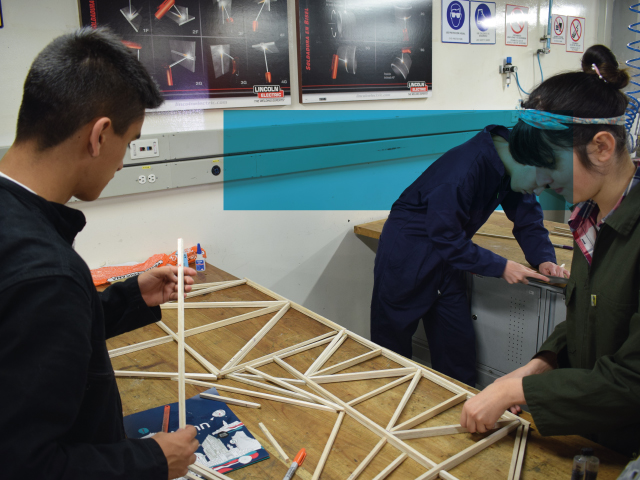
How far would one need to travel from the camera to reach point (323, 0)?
2803mm

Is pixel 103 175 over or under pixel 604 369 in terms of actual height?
over

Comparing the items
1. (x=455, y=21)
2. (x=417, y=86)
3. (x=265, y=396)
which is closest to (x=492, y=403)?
(x=265, y=396)

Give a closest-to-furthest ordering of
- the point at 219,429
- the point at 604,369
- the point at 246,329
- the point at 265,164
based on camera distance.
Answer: the point at 604,369 < the point at 219,429 < the point at 246,329 < the point at 265,164

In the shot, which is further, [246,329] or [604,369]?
[246,329]

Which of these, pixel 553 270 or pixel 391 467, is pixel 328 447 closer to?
pixel 391 467

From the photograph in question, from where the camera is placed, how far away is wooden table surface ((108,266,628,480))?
1.04 metres

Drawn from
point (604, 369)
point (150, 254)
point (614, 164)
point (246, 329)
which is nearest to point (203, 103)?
point (150, 254)

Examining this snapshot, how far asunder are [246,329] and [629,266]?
123 cm

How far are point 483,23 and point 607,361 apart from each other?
10.6 ft

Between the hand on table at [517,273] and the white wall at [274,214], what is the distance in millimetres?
1299

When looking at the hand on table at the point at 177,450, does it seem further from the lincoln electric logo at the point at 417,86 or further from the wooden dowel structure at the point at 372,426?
the lincoln electric logo at the point at 417,86

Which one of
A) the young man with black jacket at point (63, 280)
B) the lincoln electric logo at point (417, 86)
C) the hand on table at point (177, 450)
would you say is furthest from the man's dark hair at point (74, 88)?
the lincoln electric logo at point (417, 86)

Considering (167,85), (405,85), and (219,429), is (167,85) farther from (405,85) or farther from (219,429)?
(219,429)

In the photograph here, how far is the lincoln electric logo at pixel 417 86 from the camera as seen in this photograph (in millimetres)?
3275
